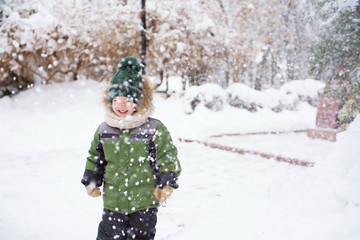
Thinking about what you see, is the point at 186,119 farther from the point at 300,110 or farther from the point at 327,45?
the point at 327,45

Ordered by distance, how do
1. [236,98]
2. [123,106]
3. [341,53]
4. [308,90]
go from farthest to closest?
[308,90]
[236,98]
[341,53]
[123,106]

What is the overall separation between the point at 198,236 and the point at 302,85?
13145 mm

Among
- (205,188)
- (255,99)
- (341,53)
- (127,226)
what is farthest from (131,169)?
(255,99)

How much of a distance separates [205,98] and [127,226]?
30.6 feet

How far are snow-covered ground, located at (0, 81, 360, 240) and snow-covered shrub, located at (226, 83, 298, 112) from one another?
2.21m

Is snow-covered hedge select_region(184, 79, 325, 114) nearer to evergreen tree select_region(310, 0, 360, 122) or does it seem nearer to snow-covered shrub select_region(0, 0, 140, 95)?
snow-covered shrub select_region(0, 0, 140, 95)

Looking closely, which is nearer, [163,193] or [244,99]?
[163,193]

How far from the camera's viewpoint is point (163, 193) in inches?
95.6

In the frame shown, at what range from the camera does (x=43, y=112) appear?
10562mm

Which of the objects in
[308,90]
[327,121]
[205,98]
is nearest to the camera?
[327,121]

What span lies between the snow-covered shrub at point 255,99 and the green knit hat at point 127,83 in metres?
9.89

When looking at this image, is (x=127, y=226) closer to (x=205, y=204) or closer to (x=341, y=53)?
(x=205, y=204)

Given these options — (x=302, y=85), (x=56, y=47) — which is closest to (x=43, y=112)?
(x=56, y=47)

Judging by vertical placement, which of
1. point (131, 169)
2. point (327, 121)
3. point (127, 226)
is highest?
point (131, 169)
